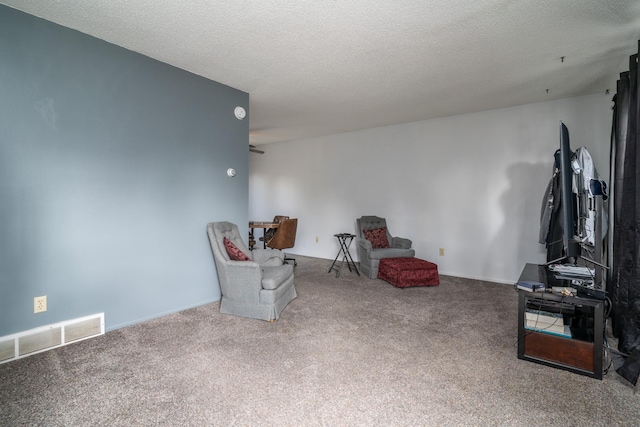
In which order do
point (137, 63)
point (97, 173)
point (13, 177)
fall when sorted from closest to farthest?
point (13, 177) → point (97, 173) → point (137, 63)

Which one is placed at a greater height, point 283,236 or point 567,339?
point 283,236

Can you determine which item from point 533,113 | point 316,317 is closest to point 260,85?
point 316,317

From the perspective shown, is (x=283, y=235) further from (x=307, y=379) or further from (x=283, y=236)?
(x=307, y=379)

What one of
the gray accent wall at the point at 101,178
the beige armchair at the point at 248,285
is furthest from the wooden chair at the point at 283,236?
the beige armchair at the point at 248,285

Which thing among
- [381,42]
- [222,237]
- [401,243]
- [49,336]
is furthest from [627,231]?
[49,336]

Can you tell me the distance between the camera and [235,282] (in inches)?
123

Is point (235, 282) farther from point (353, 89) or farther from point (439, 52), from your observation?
point (439, 52)

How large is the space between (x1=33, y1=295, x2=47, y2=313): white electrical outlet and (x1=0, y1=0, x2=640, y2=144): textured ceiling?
2.18 m

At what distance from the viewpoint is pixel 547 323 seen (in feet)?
7.50

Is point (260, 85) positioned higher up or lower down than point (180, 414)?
higher up

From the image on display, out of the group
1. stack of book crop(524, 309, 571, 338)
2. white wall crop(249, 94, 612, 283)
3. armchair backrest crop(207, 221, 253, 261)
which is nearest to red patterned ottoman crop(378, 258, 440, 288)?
white wall crop(249, 94, 612, 283)

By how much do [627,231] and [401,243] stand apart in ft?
9.73

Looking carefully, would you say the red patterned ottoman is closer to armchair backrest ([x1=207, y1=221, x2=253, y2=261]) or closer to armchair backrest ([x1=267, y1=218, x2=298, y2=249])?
armchair backrest ([x1=267, y1=218, x2=298, y2=249])

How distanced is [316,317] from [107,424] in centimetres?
186
